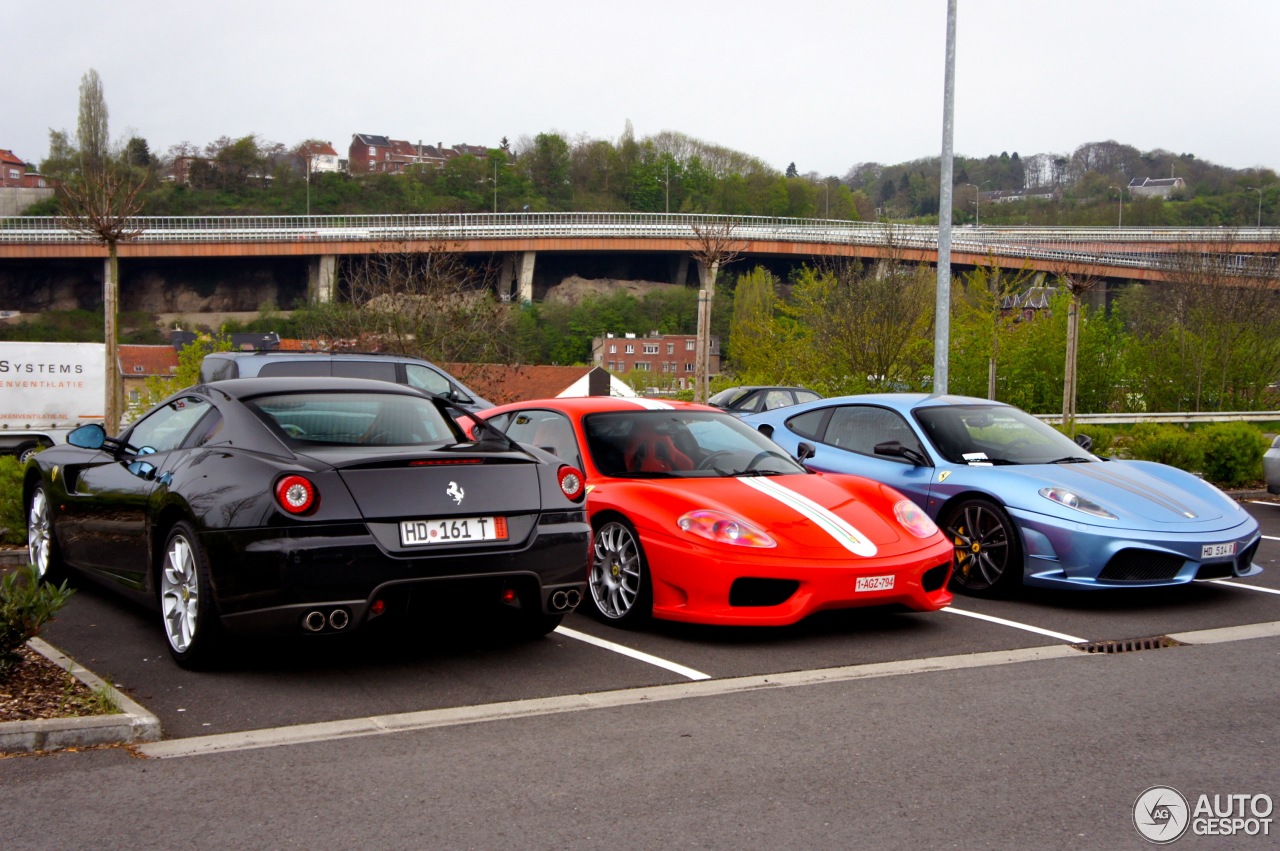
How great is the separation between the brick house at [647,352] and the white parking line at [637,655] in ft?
352

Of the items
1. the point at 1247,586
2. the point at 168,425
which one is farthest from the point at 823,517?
the point at 1247,586

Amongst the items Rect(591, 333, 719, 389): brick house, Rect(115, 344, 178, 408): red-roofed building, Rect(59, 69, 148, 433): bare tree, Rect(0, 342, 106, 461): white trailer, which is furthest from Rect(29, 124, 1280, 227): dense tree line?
Rect(59, 69, 148, 433): bare tree

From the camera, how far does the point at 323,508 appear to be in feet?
18.1

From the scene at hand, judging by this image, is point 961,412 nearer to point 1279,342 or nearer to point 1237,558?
point 1237,558

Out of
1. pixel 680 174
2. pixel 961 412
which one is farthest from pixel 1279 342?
pixel 680 174

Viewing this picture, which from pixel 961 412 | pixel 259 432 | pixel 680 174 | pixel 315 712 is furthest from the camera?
pixel 680 174

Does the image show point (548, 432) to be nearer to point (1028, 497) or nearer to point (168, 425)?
point (168, 425)

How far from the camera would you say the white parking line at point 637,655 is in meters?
6.15

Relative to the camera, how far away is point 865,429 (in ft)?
32.3

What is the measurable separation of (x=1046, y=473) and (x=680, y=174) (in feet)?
514

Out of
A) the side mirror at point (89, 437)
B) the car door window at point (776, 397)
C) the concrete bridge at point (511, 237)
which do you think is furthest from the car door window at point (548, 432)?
the concrete bridge at point (511, 237)

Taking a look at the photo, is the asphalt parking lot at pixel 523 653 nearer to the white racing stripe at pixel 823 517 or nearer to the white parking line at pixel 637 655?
the white parking line at pixel 637 655

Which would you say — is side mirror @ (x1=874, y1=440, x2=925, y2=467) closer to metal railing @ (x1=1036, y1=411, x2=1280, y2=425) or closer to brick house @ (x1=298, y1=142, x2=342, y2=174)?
metal railing @ (x1=1036, y1=411, x2=1280, y2=425)

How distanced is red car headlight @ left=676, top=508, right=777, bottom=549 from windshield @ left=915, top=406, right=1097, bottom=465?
9.02ft
